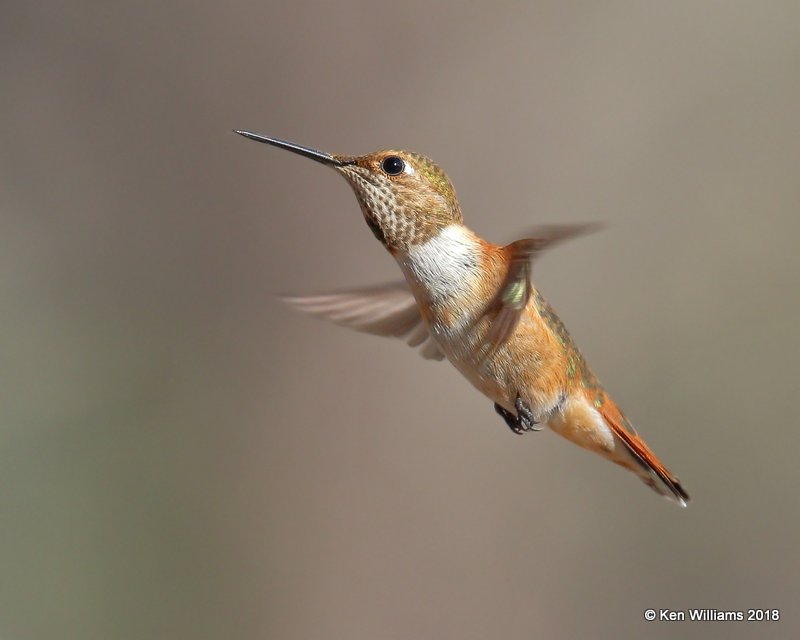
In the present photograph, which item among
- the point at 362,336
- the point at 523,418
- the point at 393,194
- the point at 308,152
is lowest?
the point at 362,336

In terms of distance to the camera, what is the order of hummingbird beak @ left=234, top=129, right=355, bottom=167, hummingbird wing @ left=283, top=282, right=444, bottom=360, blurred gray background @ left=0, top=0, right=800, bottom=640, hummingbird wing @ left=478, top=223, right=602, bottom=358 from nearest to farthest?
hummingbird wing @ left=478, top=223, right=602, bottom=358 → hummingbird beak @ left=234, top=129, right=355, bottom=167 → hummingbird wing @ left=283, top=282, right=444, bottom=360 → blurred gray background @ left=0, top=0, right=800, bottom=640

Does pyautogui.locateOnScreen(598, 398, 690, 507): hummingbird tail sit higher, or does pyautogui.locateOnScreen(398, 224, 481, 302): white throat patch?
pyautogui.locateOnScreen(398, 224, 481, 302): white throat patch

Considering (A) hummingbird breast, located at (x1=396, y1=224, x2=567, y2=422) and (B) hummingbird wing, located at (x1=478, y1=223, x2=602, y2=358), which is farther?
(A) hummingbird breast, located at (x1=396, y1=224, x2=567, y2=422)

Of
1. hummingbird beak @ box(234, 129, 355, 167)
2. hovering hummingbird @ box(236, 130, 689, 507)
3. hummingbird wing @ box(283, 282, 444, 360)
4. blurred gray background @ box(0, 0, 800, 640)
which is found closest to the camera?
hummingbird beak @ box(234, 129, 355, 167)

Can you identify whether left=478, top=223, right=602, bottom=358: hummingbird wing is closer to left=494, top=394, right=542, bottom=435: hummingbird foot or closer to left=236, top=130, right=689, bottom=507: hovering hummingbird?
left=236, top=130, right=689, bottom=507: hovering hummingbird

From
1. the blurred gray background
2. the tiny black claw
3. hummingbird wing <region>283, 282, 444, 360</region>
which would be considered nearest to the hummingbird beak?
hummingbird wing <region>283, 282, 444, 360</region>

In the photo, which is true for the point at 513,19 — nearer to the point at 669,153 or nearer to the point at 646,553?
the point at 669,153

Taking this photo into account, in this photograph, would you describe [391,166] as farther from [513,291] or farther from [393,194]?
[513,291]

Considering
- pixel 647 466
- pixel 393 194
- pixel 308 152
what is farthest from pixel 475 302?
pixel 647 466

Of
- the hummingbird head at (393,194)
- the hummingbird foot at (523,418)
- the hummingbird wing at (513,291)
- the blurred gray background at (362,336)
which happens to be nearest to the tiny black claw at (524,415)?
the hummingbird foot at (523,418)
